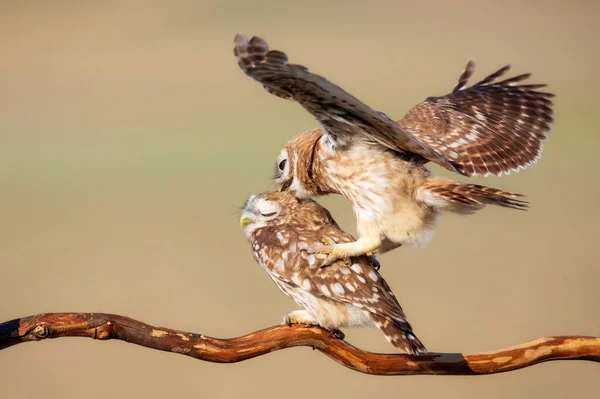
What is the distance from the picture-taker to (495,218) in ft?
63.5

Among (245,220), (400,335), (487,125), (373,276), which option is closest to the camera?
(400,335)

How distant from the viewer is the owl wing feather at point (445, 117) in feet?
15.9

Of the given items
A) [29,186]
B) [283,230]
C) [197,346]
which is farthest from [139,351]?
[29,186]

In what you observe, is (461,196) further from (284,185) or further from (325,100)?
(284,185)

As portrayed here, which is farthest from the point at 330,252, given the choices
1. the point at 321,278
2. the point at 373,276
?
the point at 373,276

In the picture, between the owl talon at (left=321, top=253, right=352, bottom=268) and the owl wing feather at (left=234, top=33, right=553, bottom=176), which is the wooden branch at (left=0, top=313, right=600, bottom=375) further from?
the owl wing feather at (left=234, top=33, right=553, bottom=176)

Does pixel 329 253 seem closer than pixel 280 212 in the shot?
Yes

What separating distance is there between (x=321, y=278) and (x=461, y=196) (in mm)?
987

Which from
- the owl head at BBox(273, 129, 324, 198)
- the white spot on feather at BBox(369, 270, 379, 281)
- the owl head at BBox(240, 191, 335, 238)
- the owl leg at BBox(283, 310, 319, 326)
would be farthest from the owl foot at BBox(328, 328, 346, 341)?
the owl head at BBox(273, 129, 324, 198)

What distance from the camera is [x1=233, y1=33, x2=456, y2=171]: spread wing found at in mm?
4703

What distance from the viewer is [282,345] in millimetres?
4969

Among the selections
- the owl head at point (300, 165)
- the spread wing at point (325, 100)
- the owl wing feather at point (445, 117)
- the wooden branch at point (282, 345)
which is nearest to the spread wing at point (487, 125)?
the owl wing feather at point (445, 117)

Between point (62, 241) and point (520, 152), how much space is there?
1246cm

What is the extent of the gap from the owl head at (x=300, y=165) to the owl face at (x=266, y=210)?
0.34 feet
